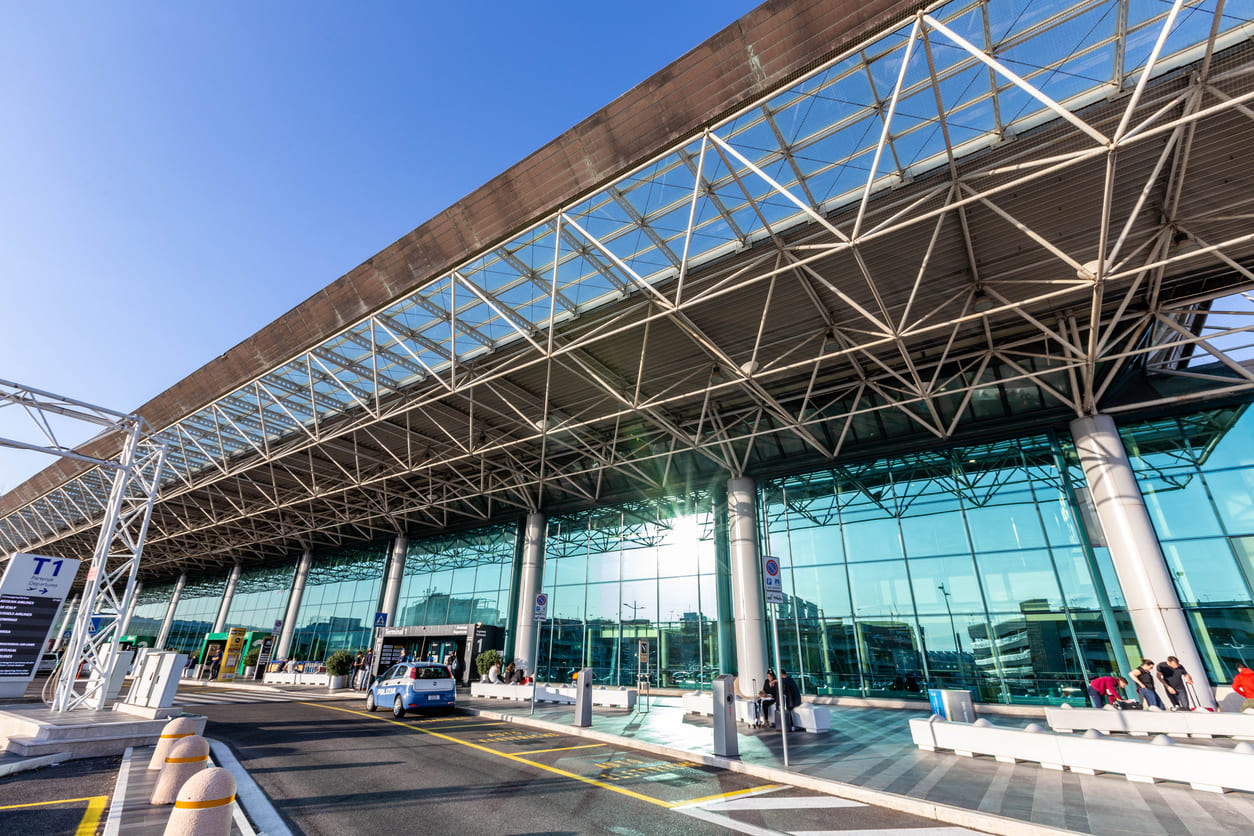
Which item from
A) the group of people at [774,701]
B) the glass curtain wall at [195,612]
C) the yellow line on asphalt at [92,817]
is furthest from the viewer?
the glass curtain wall at [195,612]

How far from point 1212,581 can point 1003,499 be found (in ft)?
18.0

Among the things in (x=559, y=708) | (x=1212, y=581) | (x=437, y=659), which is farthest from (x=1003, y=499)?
(x=437, y=659)

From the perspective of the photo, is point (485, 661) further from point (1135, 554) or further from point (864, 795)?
point (1135, 554)

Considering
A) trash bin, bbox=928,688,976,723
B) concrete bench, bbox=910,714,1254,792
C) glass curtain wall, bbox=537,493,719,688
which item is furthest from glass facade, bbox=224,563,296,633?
concrete bench, bbox=910,714,1254,792

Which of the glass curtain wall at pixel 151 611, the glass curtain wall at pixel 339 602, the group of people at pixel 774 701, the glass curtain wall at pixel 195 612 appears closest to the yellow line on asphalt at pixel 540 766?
the group of people at pixel 774 701

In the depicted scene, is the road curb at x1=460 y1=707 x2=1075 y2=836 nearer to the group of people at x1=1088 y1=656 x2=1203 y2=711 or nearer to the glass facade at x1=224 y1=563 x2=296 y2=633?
the group of people at x1=1088 y1=656 x2=1203 y2=711

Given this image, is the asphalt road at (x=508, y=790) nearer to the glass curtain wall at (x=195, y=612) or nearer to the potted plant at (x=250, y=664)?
the potted plant at (x=250, y=664)

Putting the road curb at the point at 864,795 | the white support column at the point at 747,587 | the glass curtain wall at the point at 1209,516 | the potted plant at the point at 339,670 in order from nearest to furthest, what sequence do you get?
the road curb at the point at 864,795, the glass curtain wall at the point at 1209,516, the white support column at the point at 747,587, the potted plant at the point at 339,670

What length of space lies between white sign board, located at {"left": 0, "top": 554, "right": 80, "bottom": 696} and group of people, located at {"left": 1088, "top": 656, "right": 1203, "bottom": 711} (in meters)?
27.5

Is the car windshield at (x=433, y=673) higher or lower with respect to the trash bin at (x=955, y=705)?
higher

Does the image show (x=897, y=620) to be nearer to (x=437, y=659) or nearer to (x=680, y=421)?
(x=680, y=421)

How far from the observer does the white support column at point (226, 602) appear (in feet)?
158

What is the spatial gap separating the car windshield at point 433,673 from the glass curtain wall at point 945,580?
1308 cm

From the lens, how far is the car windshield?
17.1m
